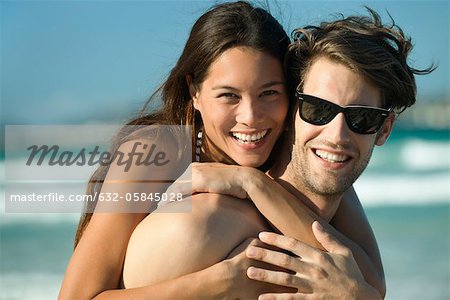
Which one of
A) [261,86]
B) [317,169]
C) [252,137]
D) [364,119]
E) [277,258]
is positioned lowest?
[277,258]

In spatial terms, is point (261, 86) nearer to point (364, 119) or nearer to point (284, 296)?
point (364, 119)

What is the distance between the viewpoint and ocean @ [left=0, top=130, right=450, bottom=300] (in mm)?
9789

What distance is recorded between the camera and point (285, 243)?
11.8ft

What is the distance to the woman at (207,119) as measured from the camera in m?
3.52

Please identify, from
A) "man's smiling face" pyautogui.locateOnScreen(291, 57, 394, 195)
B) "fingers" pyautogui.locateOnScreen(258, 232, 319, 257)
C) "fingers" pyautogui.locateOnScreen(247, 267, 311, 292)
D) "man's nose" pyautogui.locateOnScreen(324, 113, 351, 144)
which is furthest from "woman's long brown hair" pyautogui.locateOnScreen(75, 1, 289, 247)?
"fingers" pyautogui.locateOnScreen(247, 267, 311, 292)

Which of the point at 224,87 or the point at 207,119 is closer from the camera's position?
the point at 224,87

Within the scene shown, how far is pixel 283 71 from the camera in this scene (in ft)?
13.2

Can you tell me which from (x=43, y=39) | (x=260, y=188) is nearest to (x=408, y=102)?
(x=260, y=188)

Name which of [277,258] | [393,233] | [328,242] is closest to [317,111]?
[328,242]

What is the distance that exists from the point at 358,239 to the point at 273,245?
948 mm

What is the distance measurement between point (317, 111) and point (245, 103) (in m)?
0.38

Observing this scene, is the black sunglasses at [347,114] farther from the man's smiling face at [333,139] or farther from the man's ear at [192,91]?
the man's ear at [192,91]

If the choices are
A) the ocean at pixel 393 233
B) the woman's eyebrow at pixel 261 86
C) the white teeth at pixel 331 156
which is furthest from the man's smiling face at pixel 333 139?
the ocean at pixel 393 233

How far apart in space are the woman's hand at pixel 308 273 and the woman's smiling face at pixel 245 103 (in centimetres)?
63
